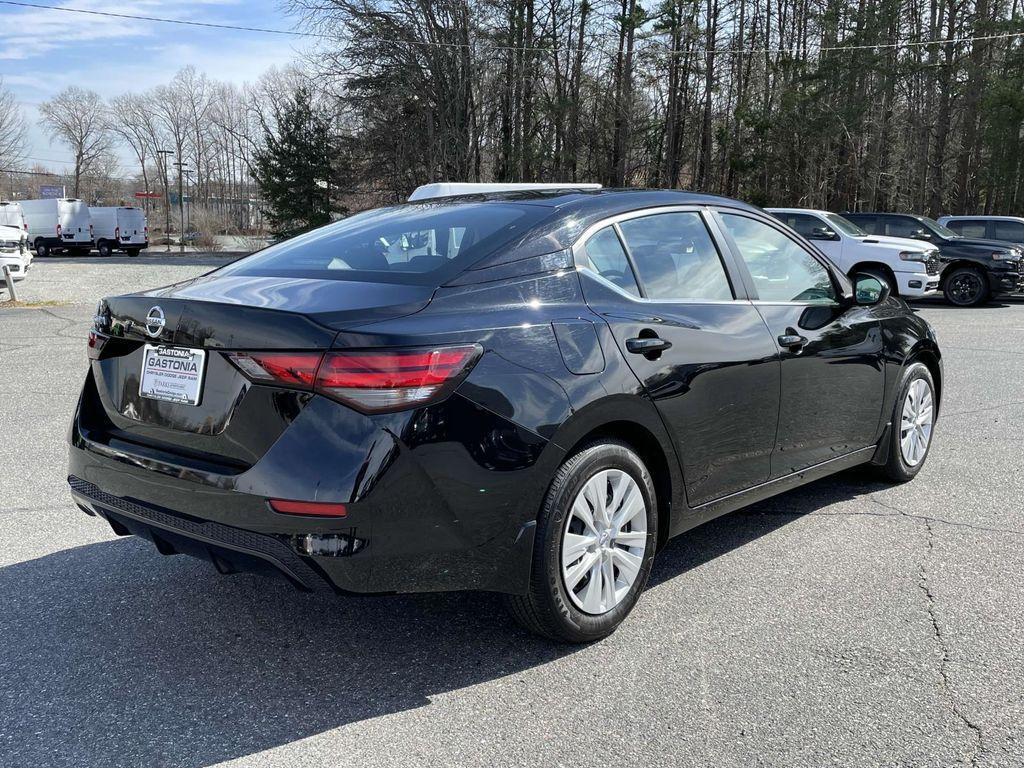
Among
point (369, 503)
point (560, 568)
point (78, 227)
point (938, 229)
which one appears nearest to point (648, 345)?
point (560, 568)

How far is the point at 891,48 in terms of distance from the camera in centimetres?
3366

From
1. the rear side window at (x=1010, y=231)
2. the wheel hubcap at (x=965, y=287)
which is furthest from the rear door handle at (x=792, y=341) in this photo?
the rear side window at (x=1010, y=231)

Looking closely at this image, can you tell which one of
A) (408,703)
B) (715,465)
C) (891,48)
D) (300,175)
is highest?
(891,48)

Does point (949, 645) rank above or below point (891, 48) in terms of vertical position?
below

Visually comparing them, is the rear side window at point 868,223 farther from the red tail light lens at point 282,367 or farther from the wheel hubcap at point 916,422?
the red tail light lens at point 282,367

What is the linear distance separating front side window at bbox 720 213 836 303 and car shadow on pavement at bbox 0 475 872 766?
133 centimetres

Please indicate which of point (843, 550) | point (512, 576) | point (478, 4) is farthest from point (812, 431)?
point (478, 4)

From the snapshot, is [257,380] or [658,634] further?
[658,634]

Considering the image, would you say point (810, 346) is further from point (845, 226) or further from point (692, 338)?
point (845, 226)

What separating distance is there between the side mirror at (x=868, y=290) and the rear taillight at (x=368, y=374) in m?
2.76

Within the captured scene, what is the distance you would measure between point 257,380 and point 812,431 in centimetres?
269

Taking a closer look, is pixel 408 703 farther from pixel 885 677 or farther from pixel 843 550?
pixel 843 550

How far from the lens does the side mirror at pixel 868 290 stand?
4547 millimetres

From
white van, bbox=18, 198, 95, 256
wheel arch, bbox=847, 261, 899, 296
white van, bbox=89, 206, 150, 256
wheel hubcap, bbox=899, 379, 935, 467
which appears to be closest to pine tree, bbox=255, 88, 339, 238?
white van, bbox=89, 206, 150, 256
